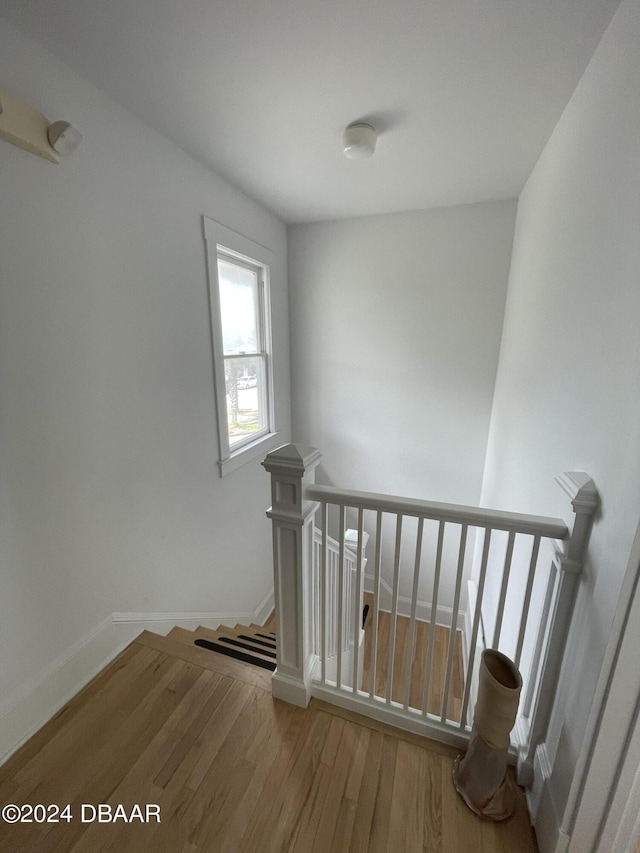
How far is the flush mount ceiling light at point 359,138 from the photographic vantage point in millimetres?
1640

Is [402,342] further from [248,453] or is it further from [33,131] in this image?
[33,131]

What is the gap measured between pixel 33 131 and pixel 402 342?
2506mm

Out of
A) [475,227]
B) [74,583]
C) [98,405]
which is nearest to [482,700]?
[74,583]

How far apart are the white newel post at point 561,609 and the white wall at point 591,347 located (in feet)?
0.09

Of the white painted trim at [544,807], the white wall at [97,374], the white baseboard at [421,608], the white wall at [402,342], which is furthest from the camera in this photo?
the white baseboard at [421,608]

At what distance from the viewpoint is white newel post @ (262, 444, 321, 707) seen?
1.18 m

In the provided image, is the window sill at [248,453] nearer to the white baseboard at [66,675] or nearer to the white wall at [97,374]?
the white wall at [97,374]

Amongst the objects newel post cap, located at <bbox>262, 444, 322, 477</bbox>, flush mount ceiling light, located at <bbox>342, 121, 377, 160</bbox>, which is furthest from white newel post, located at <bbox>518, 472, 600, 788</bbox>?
flush mount ceiling light, located at <bbox>342, 121, 377, 160</bbox>

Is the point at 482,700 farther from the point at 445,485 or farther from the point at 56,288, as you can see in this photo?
the point at 445,485

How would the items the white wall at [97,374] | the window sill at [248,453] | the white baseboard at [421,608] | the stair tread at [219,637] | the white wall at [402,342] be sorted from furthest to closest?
the white baseboard at [421,608] < the white wall at [402,342] < the window sill at [248,453] < the stair tread at [219,637] < the white wall at [97,374]

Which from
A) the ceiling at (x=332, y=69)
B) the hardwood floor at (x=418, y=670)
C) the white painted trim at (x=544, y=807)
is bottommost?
the hardwood floor at (x=418, y=670)

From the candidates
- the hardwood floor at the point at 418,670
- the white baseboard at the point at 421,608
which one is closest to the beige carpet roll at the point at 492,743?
the hardwood floor at the point at 418,670

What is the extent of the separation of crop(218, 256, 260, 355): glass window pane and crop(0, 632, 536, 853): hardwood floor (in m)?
2.01

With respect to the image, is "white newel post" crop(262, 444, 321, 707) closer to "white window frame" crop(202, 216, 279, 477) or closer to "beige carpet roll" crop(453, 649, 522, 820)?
"beige carpet roll" crop(453, 649, 522, 820)
